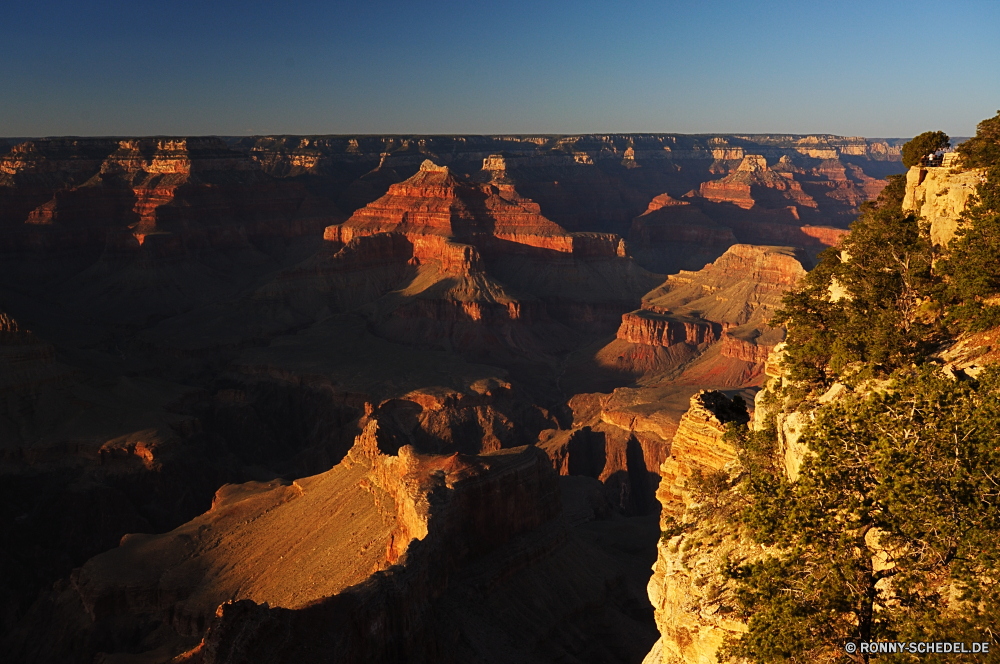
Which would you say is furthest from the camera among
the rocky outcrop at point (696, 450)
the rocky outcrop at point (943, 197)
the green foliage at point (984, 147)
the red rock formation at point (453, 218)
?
the red rock formation at point (453, 218)

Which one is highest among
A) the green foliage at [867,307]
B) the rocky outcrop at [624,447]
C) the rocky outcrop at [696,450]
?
the green foliage at [867,307]

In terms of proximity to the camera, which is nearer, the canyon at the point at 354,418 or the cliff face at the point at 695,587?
the cliff face at the point at 695,587

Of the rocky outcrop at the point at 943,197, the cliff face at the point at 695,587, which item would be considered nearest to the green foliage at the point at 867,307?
the rocky outcrop at the point at 943,197

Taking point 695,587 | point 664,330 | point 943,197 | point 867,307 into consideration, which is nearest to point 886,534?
point 695,587

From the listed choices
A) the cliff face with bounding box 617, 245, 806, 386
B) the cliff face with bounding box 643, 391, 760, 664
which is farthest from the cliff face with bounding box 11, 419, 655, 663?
the cliff face with bounding box 617, 245, 806, 386

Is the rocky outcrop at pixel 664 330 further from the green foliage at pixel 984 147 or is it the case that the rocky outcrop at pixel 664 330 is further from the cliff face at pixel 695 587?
the cliff face at pixel 695 587

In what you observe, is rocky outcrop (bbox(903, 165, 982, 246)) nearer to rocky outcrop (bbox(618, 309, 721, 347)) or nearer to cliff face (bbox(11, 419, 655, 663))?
cliff face (bbox(11, 419, 655, 663))

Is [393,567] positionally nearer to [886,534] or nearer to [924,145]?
[886,534]

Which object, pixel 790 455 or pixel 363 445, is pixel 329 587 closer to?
pixel 363 445
